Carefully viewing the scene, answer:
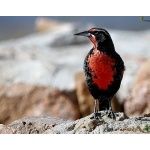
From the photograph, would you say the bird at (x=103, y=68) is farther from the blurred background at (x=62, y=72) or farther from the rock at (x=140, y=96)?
the rock at (x=140, y=96)

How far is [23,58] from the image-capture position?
396 inches

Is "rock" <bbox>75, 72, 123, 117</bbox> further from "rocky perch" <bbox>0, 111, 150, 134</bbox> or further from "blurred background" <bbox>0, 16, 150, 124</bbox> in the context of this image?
→ "rocky perch" <bbox>0, 111, 150, 134</bbox>

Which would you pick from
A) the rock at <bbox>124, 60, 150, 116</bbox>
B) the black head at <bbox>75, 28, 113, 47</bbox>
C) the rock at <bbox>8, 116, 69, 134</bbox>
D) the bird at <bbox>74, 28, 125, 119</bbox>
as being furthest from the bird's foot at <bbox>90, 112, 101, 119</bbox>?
the rock at <bbox>124, 60, 150, 116</bbox>

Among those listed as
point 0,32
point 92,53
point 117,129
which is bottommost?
point 117,129

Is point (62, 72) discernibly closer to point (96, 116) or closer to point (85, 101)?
point (85, 101)

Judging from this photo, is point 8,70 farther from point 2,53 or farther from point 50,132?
point 50,132

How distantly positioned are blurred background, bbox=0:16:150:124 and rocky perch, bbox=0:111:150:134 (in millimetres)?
1740

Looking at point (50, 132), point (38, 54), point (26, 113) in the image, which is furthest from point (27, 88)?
point (50, 132)

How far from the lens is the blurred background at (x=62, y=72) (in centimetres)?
898

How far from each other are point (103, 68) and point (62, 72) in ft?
9.66

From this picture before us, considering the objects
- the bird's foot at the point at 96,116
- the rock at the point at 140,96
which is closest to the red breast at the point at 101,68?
the bird's foot at the point at 96,116

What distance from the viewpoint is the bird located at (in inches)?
262

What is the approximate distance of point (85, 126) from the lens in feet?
21.6

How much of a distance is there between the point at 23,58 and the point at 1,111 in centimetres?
122
